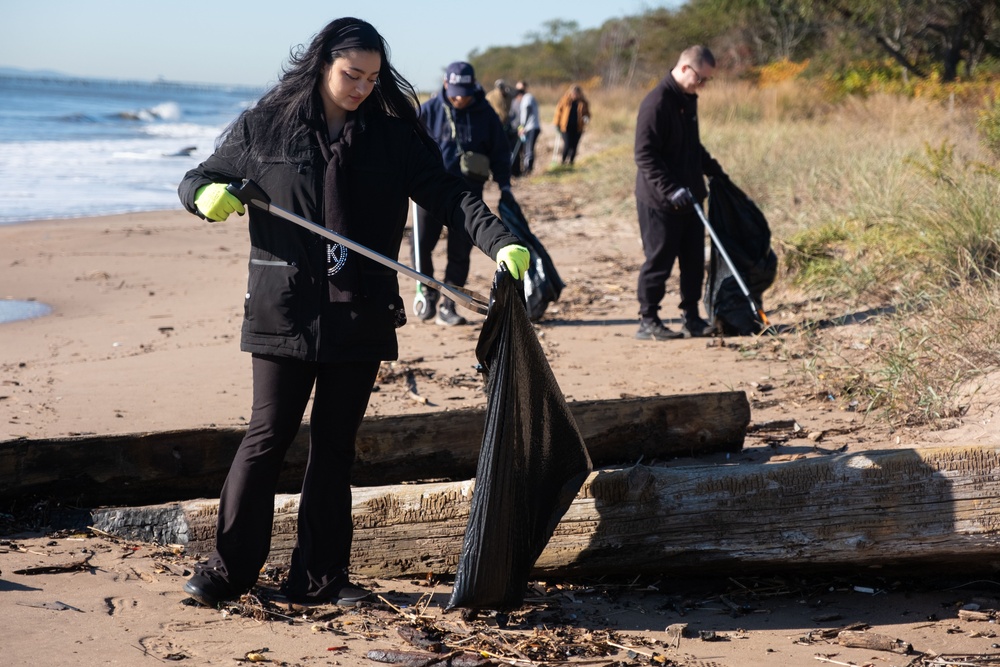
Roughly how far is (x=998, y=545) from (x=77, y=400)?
14.7 ft

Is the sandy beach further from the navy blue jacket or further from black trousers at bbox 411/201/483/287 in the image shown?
the navy blue jacket

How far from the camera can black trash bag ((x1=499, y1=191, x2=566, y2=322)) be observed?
6941 millimetres

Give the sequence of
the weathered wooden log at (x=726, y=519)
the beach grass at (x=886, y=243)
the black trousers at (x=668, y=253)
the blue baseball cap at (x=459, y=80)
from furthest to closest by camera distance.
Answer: the blue baseball cap at (x=459, y=80) < the black trousers at (x=668, y=253) < the beach grass at (x=886, y=243) < the weathered wooden log at (x=726, y=519)

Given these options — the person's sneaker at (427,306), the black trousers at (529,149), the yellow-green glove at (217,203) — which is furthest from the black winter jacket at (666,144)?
the black trousers at (529,149)

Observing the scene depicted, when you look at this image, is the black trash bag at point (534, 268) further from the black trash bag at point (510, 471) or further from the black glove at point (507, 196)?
the black trash bag at point (510, 471)

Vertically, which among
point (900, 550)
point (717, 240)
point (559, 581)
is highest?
point (717, 240)

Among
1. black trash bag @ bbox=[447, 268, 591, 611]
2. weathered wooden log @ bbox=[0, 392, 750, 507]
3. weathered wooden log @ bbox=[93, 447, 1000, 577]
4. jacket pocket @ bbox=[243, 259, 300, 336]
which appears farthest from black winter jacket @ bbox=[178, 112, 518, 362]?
weathered wooden log @ bbox=[0, 392, 750, 507]

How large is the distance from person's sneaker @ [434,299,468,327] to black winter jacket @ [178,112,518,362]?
424 centimetres

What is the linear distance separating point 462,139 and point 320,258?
4.26 meters

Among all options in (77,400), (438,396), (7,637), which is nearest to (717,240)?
(438,396)

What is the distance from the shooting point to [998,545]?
3.17 metres

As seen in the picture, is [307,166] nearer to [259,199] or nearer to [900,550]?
[259,199]

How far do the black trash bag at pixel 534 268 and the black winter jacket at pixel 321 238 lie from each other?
3.75 metres

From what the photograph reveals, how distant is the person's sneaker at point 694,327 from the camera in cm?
704
